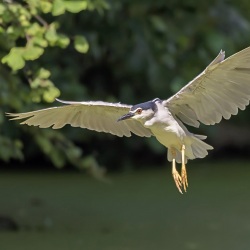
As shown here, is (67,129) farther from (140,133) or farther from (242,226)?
(140,133)

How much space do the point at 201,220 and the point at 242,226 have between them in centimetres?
32

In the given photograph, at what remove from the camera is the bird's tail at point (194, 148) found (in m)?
3.93

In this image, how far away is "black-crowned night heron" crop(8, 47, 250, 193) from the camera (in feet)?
12.3

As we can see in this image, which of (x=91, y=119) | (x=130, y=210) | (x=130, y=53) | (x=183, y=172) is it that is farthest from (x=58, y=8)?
(x=130, y=53)

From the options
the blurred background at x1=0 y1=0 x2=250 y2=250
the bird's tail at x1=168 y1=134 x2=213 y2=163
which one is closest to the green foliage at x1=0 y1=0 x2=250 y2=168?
the blurred background at x1=0 y1=0 x2=250 y2=250

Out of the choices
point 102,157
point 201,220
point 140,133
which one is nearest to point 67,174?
point 102,157

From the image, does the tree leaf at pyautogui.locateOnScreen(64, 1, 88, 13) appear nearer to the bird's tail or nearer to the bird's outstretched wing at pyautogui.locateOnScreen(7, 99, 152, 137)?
the bird's outstretched wing at pyautogui.locateOnScreen(7, 99, 152, 137)

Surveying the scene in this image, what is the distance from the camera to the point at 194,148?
4.04m

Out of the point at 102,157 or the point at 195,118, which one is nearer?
the point at 195,118

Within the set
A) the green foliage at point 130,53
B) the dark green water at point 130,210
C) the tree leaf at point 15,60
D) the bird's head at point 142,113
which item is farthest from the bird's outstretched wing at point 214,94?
the green foliage at point 130,53

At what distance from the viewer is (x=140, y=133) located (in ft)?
14.1

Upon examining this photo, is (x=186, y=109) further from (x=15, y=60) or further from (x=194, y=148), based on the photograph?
(x=15, y=60)

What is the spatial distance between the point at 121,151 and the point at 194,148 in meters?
4.27

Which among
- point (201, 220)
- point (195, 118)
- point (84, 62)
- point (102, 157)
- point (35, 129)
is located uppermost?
point (84, 62)
